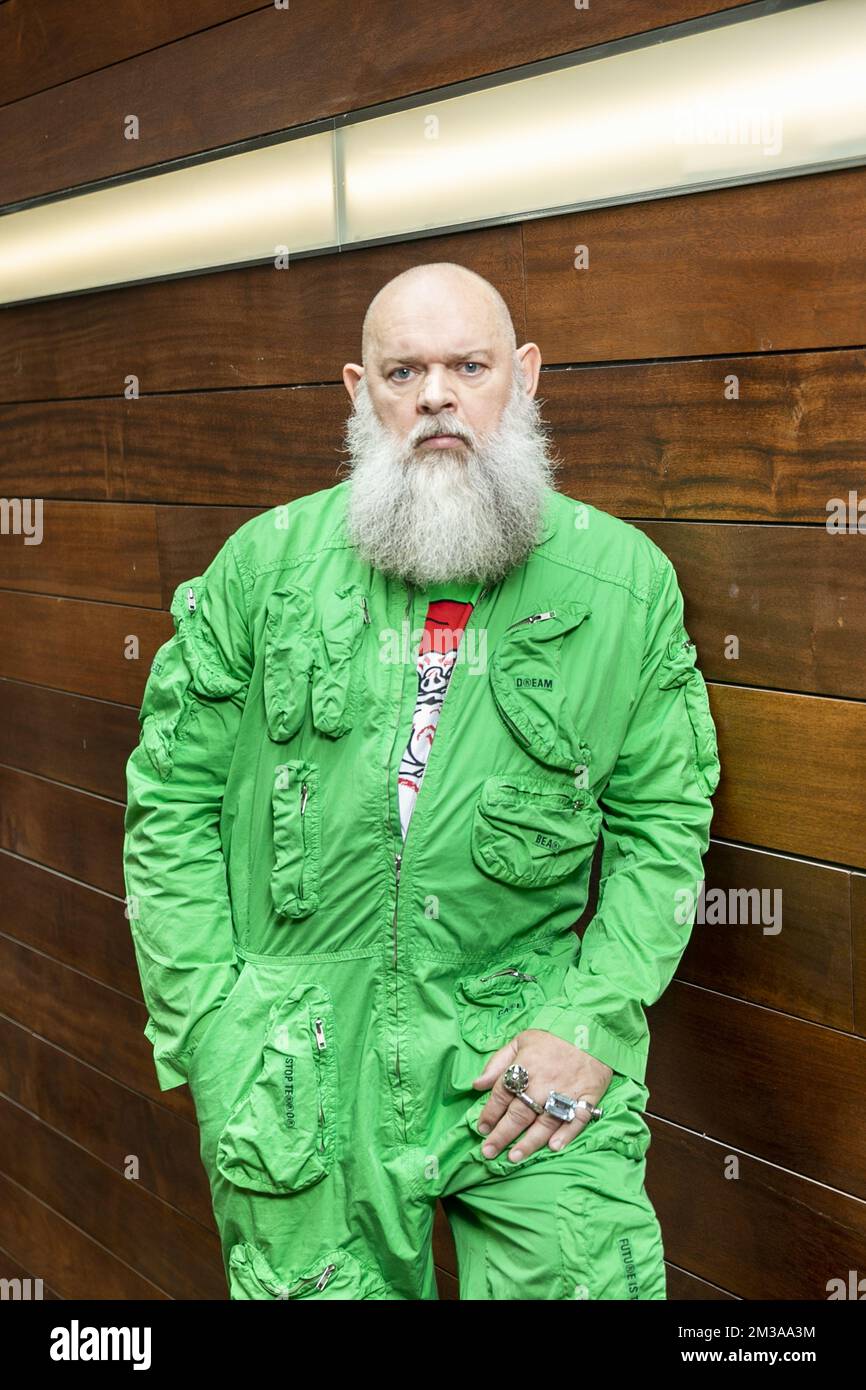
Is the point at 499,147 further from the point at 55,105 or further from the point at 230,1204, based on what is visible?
the point at 230,1204

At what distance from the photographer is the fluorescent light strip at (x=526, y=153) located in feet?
5.60

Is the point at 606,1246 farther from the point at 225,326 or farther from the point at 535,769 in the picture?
the point at 225,326

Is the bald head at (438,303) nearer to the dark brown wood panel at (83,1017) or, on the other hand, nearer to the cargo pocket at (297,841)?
the cargo pocket at (297,841)

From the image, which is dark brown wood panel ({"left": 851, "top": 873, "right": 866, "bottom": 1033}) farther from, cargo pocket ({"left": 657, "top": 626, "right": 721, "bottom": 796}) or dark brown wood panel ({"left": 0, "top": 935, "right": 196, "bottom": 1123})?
dark brown wood panel ({"left": 0, "top": 935, "right": 196, "bottom": 1123})

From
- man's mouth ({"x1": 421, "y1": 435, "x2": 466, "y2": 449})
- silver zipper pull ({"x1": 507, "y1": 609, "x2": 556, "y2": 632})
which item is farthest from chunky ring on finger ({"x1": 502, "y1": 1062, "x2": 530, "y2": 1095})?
man's mouth ({"x1": 421, "y1": 435, "x2": 466, "y2": 449})

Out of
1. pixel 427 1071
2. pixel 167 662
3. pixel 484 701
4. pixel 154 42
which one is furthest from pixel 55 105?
pixel 427 1071

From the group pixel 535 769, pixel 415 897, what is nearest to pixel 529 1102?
pixel 415 897

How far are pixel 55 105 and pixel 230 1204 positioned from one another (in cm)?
214

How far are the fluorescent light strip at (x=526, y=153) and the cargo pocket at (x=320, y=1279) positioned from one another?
1.36m

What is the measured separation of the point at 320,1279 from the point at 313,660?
0.73 metres

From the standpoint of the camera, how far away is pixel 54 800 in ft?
10.6

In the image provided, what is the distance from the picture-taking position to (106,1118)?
10.5 feet

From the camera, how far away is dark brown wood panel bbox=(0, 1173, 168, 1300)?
3238mm

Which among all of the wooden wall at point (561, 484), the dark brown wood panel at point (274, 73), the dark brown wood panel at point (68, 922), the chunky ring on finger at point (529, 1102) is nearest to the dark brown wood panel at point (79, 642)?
the wooden wall at point (561, 484)
